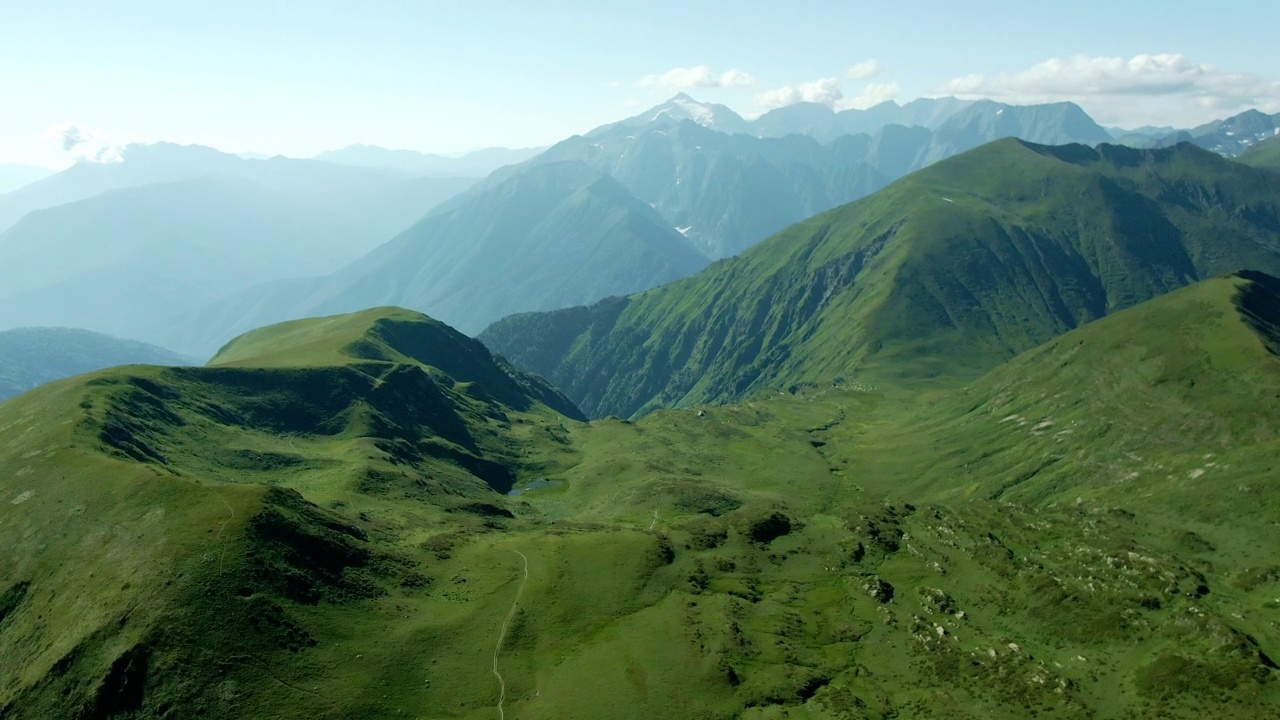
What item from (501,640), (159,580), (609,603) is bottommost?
(609,603)

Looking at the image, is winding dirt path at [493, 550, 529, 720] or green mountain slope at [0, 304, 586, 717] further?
winding dirt path at [493, 550, 529, 720]

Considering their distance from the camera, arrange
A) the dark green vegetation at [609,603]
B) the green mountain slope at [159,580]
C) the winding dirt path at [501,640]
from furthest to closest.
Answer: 1. the winding dirt path at [501,640]
2. the dark green vegetation at [609,603]
3. the green mountain slope at [159,580]

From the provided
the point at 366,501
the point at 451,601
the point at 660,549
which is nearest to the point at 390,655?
the point at 451,601

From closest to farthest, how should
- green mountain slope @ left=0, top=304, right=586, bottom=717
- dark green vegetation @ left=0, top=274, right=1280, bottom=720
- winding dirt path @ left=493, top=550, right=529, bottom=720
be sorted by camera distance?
1. green mountain slope @ left=0, top=304, right=586, bottom=717
2. dark green vegetation @ left=0, top=274, right=1280, bottom=720
3. winding dirt path @ left=493, top=550, right=529, bottom=720

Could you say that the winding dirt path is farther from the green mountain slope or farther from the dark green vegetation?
the green mountain slope

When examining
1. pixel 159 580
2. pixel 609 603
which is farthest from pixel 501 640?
pixel 159 580

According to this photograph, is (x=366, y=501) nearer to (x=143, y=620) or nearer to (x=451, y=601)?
(x=451, y=601)

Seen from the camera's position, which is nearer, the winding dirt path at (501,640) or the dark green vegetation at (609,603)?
the dark green vegetation at (609,603)

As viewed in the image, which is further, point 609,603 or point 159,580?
point 609,603

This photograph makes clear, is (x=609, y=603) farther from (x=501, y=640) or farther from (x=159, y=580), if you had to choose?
(x=159, y=580)

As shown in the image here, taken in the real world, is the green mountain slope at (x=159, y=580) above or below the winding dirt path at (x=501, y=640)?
above

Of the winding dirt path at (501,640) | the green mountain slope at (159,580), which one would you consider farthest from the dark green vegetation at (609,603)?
the winding dirt path at (501,640)

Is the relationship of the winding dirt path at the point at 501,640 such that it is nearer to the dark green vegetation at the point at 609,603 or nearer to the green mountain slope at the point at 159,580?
the dark green vegetation at the point at 609,603

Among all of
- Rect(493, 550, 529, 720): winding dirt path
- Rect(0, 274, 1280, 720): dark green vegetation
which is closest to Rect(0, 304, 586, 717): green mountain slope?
Rect(0, 274, 1280, 720): dark green vegetation
